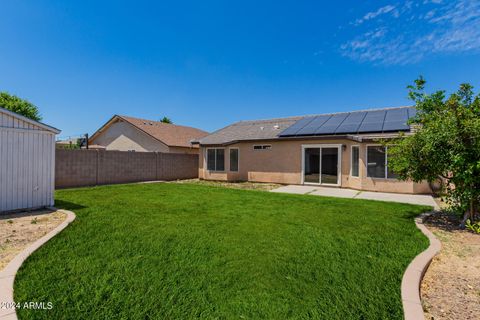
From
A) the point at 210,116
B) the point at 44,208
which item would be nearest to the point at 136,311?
the point at 44,208

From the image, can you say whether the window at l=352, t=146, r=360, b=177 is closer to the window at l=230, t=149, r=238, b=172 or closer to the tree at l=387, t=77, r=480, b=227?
the tree at l=387, t=77, r=480, b=227

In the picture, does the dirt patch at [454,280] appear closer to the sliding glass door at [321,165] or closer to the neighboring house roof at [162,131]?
the sliding glass door at [321,165]

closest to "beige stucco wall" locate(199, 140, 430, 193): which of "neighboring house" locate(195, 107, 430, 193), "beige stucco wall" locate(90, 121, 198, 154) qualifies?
"neighboring house" locate(195, 107, 430, 193)

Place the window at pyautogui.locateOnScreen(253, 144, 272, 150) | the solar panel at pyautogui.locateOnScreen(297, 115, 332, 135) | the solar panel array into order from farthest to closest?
the window at pyautogui.locateOnScreen(253, 144, 272, 150), the solar panel at pyautogui.locateOnScreen(297, 115, 332, 135), the solar panel array

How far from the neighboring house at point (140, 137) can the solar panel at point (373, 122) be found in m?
15.4

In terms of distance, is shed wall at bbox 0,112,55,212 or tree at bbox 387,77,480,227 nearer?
tree at bbox 387,77,480,227

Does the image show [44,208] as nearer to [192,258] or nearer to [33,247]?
[33,247]

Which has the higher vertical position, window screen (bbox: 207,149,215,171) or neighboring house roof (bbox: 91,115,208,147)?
neighboring house roof (bbox: 91,115,208,147)

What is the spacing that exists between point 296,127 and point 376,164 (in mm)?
6031

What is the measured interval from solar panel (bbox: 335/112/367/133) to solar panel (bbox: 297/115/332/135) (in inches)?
59.8

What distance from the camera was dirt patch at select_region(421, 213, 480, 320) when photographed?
2930mm

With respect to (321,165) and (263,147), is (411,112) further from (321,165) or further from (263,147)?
(263,147)

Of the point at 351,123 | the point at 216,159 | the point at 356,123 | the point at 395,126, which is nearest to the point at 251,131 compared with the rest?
the point at 216,159

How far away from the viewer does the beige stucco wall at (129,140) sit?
22.6 metres
